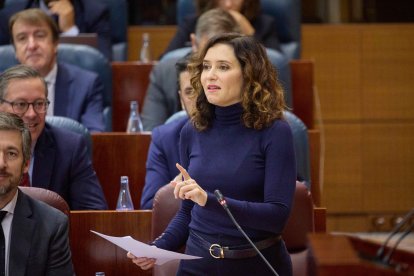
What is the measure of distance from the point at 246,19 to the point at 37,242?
101 inches

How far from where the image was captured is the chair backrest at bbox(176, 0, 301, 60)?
5.00m

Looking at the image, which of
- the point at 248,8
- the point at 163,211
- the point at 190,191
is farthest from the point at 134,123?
the point at 190,191

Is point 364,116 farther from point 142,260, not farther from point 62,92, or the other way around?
point 142,260

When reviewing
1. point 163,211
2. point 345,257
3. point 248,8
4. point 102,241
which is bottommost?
point 102,241

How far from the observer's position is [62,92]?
3.91m

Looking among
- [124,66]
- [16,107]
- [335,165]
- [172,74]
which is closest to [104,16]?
[124,66]

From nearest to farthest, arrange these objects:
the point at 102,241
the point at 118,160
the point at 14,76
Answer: the point at 102,241, the point at 14,76, the point at 118,160

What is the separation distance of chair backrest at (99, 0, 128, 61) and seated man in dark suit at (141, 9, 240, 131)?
3.14 ft

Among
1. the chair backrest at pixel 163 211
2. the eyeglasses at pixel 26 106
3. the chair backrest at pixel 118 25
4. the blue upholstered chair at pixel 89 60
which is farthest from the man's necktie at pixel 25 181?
the chair backrest at pixel 118 25

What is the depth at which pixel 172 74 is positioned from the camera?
13.7 feet

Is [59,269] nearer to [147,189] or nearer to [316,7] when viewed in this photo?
[147,189]

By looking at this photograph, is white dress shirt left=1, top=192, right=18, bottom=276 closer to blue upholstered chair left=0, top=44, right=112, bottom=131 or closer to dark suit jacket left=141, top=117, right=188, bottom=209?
dark suit jacket left=141, top=117, right=188, bottom=209

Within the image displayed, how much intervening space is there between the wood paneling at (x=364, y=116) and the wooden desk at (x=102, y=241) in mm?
2573

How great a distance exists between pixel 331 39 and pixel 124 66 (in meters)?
1.33
